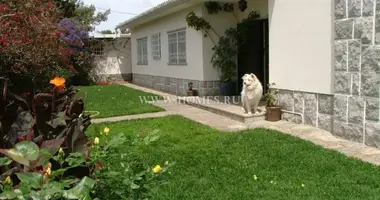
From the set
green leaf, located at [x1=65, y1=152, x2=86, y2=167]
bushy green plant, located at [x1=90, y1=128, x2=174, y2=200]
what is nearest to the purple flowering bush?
bushy green plant, located at [x1=90, y1=128, x2=174, y2=200]

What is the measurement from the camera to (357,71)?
18.9ft

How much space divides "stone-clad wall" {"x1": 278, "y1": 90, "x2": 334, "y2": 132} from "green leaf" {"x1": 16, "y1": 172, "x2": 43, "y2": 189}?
556 cm

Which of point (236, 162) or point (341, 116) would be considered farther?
point (341, 116)

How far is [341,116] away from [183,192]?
331 centimetres

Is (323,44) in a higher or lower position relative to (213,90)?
higher

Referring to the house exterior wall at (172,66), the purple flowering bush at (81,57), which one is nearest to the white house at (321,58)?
the house exterior wall at (172,66)

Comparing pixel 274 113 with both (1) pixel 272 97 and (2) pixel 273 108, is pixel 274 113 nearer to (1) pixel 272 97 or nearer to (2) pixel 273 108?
(2) pixel 273 108

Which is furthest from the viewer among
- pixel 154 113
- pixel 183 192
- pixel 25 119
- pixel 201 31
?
pixel 201 31

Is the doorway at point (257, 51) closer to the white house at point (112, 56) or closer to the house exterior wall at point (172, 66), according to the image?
the house exterior wall at point (172, 66)

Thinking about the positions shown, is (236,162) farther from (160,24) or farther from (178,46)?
(160,24)

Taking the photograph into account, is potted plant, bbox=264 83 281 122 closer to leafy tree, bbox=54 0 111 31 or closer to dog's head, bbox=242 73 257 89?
dog's head, bbox=242 73 257 89

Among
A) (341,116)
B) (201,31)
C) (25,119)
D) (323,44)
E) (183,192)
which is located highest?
(201,31)

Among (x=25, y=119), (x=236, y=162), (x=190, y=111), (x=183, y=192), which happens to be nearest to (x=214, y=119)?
(x=190, y=111)

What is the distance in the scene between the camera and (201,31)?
11086 mm
